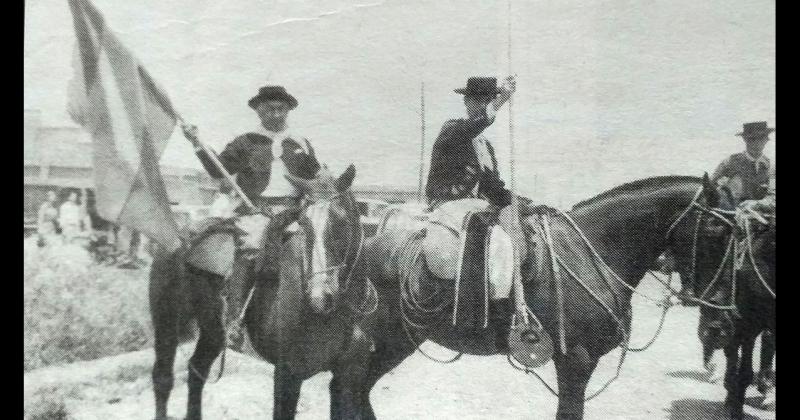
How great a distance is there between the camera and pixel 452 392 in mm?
4992

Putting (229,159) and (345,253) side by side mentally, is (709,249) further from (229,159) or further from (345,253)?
(229,159)

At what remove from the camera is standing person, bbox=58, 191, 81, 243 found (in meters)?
4.60

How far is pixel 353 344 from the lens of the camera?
4.08 meters

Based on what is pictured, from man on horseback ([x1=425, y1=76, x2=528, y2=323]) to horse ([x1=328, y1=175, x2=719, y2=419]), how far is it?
0.87 ft

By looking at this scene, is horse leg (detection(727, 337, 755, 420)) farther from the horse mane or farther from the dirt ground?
the horse mane

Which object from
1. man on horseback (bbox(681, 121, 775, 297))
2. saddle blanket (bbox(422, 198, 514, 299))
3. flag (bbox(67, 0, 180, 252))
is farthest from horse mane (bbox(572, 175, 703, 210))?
flag (bbox(67, 0, 180, 252))

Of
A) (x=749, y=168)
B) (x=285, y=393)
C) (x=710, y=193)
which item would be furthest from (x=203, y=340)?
(x=749, y=168)

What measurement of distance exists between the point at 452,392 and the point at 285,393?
1.79 meters

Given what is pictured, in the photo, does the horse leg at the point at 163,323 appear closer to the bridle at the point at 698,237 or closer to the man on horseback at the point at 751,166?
the bridle at the point at 698,237

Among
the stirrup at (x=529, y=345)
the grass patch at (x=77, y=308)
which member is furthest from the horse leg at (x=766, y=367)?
the grass patch at (x=77, y=308)

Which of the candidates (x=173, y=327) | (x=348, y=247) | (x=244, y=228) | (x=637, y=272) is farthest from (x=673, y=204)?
(x=173, y=327)

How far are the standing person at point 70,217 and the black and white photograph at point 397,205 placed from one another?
0.03 m

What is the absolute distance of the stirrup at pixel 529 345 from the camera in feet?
12.9

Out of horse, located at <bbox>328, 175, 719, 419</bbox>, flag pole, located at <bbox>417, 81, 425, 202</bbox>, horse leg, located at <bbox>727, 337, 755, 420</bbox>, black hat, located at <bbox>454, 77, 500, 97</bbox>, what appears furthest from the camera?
flag pole, located at <bbox>417, 81, 425, 202</bbox>
